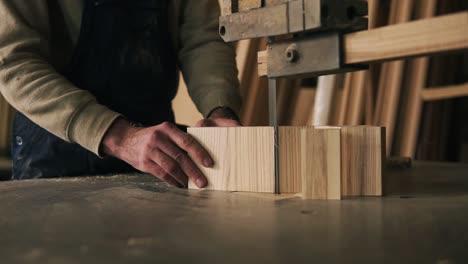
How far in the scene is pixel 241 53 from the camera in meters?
3.05

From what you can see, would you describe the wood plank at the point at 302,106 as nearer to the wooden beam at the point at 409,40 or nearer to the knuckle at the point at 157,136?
the knuckle at the point at 157,136

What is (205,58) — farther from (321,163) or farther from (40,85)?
(321,163)

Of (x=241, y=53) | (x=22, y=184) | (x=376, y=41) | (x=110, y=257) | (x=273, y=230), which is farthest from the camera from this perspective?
(x=241, y=53)

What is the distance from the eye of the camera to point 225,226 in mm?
934

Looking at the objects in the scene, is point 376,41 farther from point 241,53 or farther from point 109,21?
point 241,53

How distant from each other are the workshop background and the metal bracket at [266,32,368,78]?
67.3 inches

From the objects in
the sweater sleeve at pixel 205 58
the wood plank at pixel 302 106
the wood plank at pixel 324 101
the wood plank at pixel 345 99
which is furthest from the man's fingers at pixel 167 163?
the wood plank at pixel 302 106

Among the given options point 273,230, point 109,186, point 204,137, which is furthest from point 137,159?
point 273,230

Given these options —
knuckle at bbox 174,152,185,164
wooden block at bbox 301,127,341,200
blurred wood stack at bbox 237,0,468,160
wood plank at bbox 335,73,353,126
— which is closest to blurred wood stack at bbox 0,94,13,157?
blurred wood stack at bbox 237,0,468,160

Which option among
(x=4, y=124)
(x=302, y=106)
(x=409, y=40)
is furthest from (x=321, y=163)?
(x=4, y=124)

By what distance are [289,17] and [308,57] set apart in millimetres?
94

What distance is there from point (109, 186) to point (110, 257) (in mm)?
753

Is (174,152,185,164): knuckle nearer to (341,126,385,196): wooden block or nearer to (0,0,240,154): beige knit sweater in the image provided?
(0,0,240,154): beige knit sweater

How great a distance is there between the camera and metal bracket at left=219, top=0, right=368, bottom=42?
1096mm
